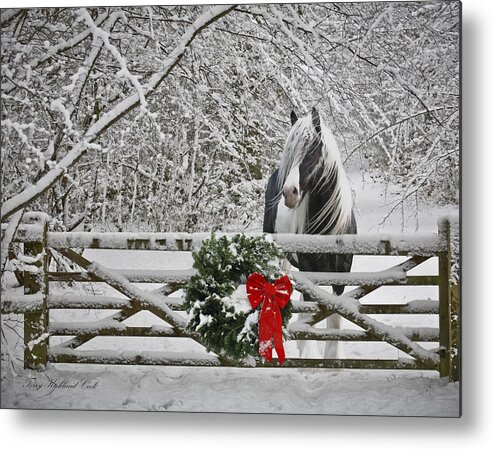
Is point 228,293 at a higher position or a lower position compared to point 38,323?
higher

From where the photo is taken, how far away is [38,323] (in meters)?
2.97

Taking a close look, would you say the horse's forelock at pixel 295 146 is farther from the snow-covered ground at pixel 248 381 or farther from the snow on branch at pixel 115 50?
the snow on branch at pixel 115 50

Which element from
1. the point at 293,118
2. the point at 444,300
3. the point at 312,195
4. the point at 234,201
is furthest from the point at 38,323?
the point at 444,300

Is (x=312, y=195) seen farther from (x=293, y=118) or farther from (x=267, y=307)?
(x=267, y=307)

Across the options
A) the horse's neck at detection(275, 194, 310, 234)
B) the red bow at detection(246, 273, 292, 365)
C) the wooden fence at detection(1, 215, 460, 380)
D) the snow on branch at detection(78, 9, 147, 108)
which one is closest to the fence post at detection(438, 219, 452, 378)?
the wooden fence at detection(1, 215, 460, 380)

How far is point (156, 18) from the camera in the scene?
2.91 m

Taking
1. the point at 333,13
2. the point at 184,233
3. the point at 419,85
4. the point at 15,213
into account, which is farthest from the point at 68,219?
the point at 419,85

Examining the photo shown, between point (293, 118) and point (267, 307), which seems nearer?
point (267, 307)

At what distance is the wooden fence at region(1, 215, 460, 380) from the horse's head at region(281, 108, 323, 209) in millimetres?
196

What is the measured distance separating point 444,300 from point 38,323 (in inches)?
73.0

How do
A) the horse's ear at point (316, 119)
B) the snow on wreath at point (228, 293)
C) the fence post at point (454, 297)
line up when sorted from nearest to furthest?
the snow on wreath at point (228, 293) → the fence post at point (454, 297) → the horse's ear at point (316, 119)

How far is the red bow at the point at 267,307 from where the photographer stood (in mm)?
2717

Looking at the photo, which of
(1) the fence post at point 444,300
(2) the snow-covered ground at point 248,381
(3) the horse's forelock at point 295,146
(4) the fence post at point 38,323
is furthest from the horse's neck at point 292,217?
(4) the fence post at point 38,323

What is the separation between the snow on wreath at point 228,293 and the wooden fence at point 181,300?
15 centimetres
